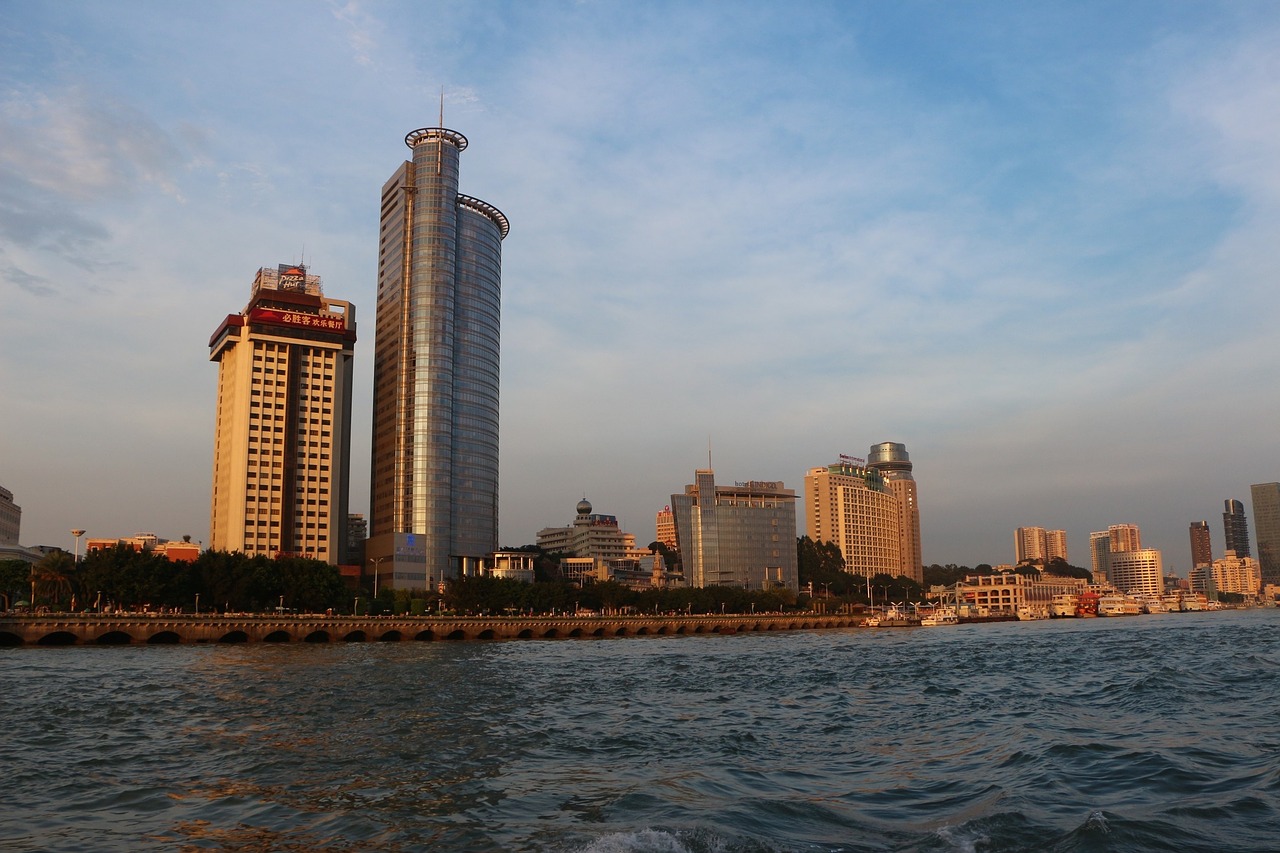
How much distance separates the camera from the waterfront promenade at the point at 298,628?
10675 cm

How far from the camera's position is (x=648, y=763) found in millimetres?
29859

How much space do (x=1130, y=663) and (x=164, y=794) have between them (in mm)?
65086

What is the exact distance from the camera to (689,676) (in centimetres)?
6800

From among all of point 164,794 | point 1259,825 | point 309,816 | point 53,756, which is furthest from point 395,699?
point 1259,825

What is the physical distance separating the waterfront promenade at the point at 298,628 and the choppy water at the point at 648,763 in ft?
165

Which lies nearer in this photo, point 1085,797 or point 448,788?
point 1085,797

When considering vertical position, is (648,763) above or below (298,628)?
above

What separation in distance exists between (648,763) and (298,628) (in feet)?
351

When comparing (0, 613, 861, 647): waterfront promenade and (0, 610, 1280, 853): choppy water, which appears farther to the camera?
(0, 613, 861, 647): waterfront promenade

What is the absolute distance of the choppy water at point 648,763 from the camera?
2059 cm

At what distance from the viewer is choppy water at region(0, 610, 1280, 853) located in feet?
67.6

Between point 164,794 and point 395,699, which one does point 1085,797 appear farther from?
point 395,699

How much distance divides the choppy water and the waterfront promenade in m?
50.3

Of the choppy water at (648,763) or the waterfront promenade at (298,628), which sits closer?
the choppy water at (648,763)
